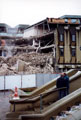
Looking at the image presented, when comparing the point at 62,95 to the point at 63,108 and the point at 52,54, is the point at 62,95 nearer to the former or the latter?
the point at 63,108

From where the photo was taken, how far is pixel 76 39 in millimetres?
42469

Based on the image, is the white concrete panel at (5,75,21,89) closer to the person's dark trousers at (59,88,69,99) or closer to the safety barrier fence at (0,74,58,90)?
the safety barrier fence at (0,74,58,90)

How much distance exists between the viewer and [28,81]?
66.6 ft

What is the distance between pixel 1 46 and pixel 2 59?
630cm

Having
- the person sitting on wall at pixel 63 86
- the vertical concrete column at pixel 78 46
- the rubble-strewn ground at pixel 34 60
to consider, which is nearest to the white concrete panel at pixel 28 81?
the person sitting on wall at pixel 63 86

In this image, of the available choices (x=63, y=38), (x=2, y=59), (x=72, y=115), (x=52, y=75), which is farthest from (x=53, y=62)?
(x=72, y=115)

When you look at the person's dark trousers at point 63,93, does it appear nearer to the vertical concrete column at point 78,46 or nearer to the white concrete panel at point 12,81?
the white concrete panel at point 12,81

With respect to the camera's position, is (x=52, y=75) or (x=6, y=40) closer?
(x=52, y=75)

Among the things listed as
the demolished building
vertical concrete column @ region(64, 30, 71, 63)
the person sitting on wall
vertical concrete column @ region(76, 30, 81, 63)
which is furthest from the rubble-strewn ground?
the person sitting on wall

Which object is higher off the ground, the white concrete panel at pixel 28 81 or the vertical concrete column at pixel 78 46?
the vertical concrete column at pixel 78 46

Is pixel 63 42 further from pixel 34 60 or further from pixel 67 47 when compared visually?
pixel 34 60

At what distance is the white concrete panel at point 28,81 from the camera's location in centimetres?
2006

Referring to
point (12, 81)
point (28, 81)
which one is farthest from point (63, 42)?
point (12, 81)

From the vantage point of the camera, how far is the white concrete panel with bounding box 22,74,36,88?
790 inches
